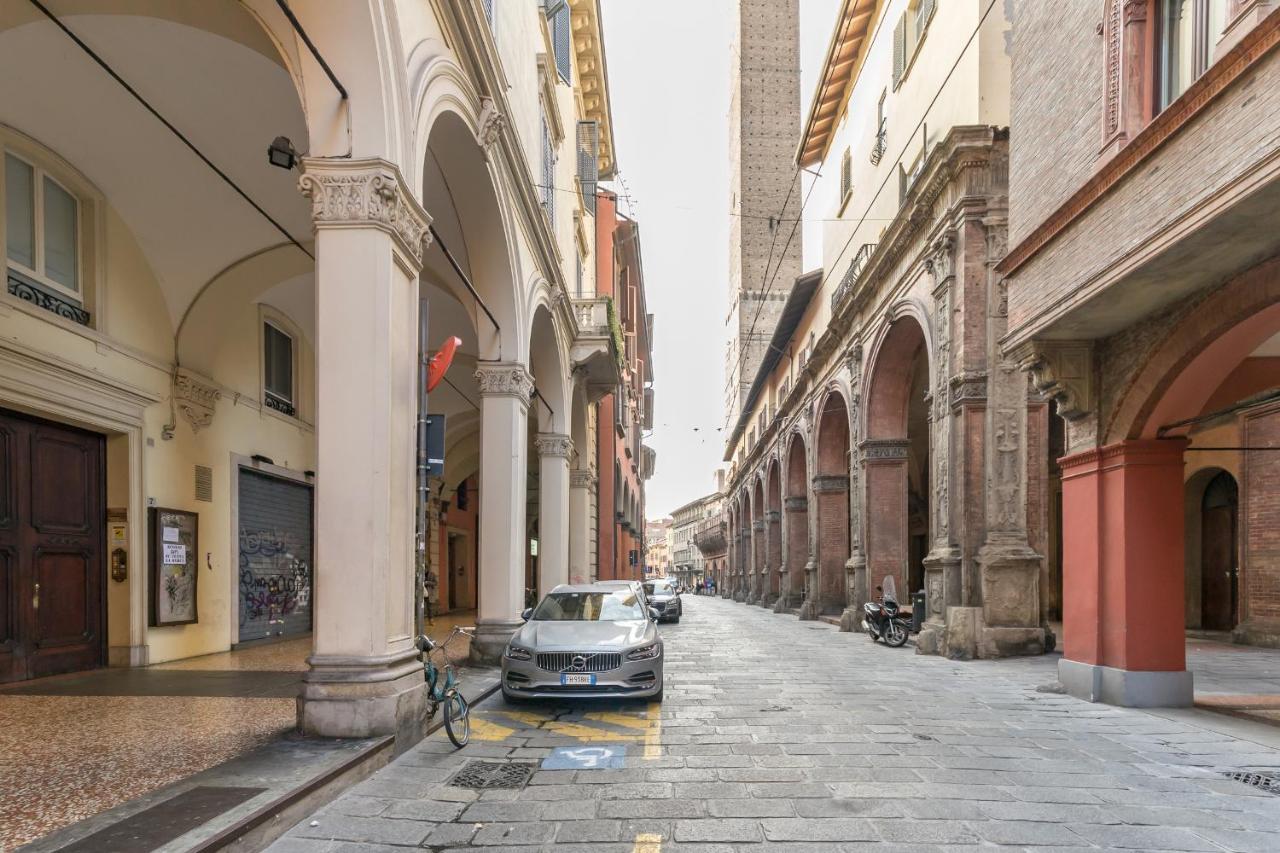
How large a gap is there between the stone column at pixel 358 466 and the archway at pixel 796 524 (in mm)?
27229

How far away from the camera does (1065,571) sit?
10.2m

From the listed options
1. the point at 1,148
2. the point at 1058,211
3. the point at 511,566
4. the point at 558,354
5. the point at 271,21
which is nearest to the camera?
the point at 271,21

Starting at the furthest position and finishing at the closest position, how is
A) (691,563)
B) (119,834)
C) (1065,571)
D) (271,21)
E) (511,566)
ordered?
1. (691,563)
2. (511,566)
3. (1065,571)
4. (271,21)
5. (119,834)

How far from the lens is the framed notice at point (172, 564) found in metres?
10.5

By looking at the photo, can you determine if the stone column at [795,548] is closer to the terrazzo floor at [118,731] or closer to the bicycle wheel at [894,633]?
the bicycle wheel at [894,633]

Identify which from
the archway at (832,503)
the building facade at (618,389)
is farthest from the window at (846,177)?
the building facade at (618,389)

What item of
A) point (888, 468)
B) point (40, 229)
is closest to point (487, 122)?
point (40, 229)

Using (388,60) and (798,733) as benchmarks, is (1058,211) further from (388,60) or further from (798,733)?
(388,60)

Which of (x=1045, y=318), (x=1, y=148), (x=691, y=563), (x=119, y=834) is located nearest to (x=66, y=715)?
(x=119, y=834)

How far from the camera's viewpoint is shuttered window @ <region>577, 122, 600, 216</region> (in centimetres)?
2277

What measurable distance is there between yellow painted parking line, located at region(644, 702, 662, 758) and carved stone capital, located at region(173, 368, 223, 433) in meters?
7.93

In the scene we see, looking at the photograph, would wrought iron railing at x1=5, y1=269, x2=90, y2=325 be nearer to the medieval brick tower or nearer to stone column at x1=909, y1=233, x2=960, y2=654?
stone column at x1=909, y1=233, x2=960, y2=654

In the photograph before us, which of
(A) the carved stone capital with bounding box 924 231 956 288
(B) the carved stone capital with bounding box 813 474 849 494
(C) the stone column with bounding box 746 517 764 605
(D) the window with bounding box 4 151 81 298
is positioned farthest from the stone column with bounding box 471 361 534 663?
(C) the stone column with bounding box 746 517 764 605

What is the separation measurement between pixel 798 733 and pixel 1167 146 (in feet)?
20.8
